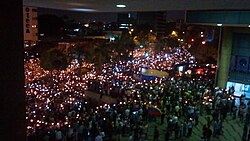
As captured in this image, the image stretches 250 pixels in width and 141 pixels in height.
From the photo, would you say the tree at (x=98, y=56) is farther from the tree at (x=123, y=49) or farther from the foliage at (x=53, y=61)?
the foliage at (x=53, y=61)

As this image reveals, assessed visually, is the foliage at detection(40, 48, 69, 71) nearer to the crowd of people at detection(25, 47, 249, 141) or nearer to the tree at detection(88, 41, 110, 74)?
the crowd of people at detection(25, 47, 249, 141)

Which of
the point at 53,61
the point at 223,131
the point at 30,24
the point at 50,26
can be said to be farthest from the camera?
the point at 50,26

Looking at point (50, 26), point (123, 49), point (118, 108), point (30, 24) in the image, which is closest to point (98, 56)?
point (123, 49)

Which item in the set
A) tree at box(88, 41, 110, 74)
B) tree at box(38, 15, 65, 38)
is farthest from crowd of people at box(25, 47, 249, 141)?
tree at box(38, 15, 65, 38)

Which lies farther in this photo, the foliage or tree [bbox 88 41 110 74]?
tree [bbox 88 41 110 74]

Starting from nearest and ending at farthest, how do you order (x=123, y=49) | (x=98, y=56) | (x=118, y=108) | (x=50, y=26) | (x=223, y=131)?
1. (x=223, y=131)
2. (x=118, y=108)
3. (x=98, y=56)
4. (x=123, y=49)
5. (x=50, y=26)

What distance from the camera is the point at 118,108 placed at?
56.7 feet

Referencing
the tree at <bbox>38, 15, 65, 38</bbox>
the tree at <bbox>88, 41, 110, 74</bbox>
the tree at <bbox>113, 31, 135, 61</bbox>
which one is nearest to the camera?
the tree at <bbox>88, 41, 110, 74</bbox>

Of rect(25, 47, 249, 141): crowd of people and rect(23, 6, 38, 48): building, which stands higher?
rect(23, 6, 38, 48): building

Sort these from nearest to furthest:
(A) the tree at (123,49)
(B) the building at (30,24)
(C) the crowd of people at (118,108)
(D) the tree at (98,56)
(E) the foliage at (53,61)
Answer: (B) the building at (30,24), (C) the crowd of people at (118,108), (E) the foliage at (53,61), (D) the tree at (98,56), (A) the tree at (123,49)

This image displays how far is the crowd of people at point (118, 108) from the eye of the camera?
1358cm

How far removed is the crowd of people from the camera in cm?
1358

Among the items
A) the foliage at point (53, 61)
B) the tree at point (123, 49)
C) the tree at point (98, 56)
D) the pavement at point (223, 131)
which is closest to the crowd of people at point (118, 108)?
the pavement at point (223, 131)

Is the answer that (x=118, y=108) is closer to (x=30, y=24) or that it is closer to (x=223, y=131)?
(x=223, y=131)
